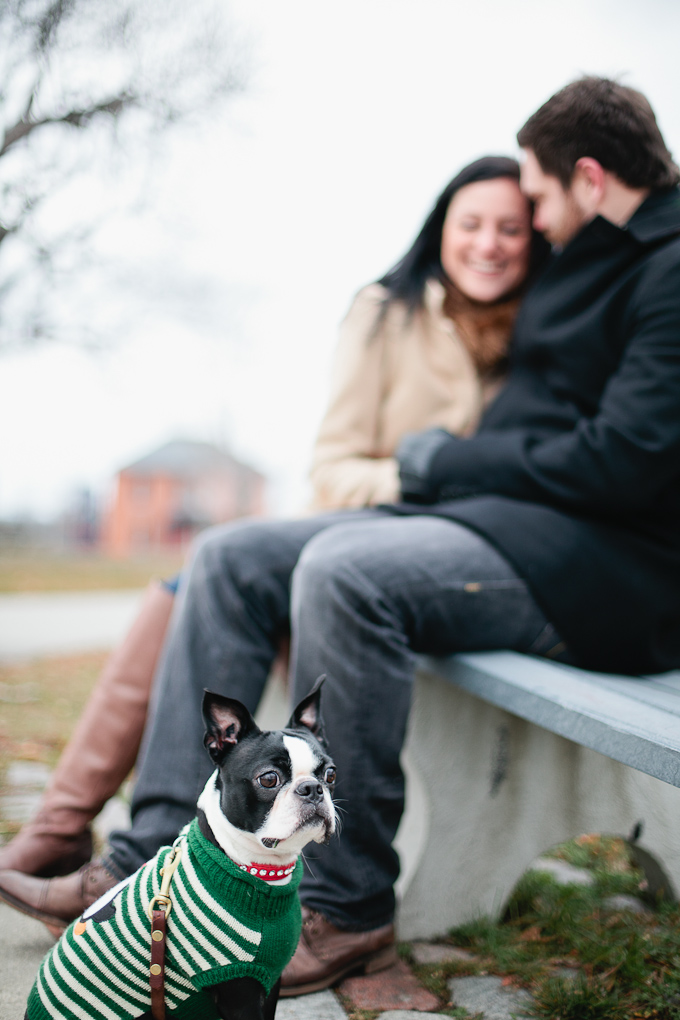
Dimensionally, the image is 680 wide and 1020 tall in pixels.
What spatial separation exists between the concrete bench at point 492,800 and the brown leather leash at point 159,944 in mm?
791

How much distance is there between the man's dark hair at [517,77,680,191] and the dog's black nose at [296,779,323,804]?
5.31ft

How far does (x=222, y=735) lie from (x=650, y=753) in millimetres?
684

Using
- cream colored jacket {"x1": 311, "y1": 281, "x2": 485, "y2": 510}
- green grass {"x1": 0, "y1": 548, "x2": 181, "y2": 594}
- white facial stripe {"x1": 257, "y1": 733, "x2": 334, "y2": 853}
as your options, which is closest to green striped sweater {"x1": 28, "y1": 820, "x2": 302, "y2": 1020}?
white facial stripe {"x1": 257, "y1": 733, "x2": 334, "y2": 853}

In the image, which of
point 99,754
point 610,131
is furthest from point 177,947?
point 610,131

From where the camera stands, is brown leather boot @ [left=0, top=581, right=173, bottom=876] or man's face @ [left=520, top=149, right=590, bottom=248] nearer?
brown leather boot @ [left=0, top=581, right=173, bottom=876]

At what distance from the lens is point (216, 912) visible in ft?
3.37

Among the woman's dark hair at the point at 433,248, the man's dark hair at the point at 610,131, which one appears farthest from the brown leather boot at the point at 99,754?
the man's dark hair at the point at 610,131

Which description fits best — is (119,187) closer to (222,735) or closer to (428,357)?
(428,357)

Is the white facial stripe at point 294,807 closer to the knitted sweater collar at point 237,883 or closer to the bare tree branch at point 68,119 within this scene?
the knitted sweater collar at point 237,883

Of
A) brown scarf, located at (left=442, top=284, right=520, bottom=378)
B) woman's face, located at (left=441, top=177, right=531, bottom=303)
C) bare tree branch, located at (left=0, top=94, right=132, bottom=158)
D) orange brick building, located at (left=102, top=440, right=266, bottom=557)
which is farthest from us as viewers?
orange brick building, located at (left=102, top=440, right=266, bottom=557)

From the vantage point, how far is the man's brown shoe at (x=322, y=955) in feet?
4.53

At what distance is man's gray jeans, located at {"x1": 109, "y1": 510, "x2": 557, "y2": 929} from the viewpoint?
1444 mm

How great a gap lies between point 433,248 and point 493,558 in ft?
4.29

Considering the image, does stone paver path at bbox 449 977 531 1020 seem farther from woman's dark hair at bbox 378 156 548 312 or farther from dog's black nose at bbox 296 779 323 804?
woman's dark hair at bbox 378 156 548 312
